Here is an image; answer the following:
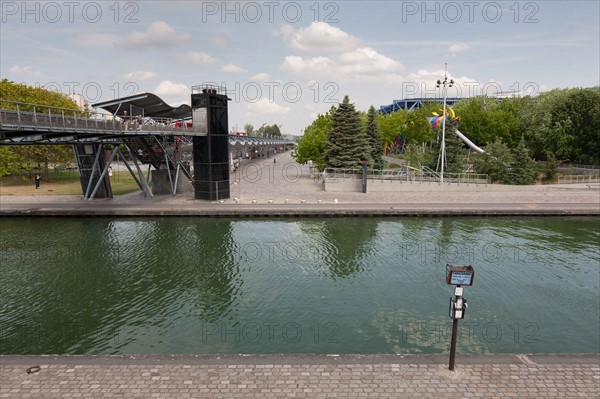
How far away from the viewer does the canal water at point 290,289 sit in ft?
40.7

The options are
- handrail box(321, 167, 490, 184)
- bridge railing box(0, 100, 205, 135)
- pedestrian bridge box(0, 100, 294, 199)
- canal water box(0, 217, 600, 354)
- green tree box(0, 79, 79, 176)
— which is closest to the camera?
canal water box(0, 217, 600, 354)

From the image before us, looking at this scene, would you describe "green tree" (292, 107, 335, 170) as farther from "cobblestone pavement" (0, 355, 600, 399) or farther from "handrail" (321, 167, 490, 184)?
"cobblestone pavement" (0, 355, 600, 399)

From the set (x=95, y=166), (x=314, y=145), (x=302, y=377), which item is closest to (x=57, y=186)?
(x=95, y=166)

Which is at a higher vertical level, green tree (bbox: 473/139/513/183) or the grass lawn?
green tree (bbox: 473/139/513/183)

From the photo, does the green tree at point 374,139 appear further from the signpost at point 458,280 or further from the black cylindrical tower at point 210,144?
the signpost at point 458,280

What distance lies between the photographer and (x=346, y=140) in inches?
1849

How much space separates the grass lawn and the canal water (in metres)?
13.9

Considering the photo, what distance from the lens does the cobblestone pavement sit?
8727 millimetres

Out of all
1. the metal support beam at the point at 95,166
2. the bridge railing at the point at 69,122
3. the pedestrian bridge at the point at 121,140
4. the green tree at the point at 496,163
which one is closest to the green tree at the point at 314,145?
the pedestrian bridge at the point at 121,140

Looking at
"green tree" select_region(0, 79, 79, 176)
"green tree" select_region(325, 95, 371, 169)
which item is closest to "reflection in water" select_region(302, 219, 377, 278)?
"green tree" select_region(325, 95, 371, 169)

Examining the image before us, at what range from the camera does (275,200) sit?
3481 cm

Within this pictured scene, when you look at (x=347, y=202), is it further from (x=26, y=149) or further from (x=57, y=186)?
(x=26, y=149)

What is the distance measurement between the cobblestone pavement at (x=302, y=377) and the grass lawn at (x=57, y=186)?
3382 cm

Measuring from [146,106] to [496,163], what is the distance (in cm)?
4111
